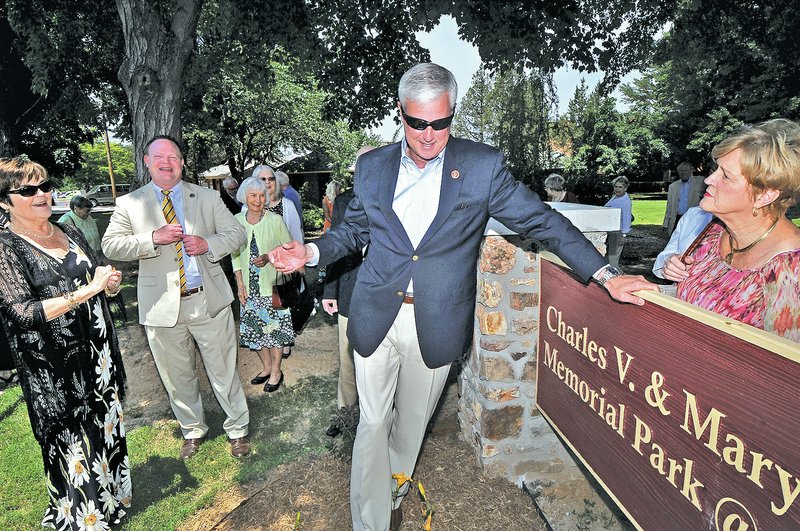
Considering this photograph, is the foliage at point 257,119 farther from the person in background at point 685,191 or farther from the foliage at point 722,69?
the person in background at point 685,191

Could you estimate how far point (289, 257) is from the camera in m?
2.18

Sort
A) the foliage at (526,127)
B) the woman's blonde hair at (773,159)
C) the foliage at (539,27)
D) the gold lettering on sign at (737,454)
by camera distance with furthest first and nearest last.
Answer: the foliage at (526,127) < the foliage at (539,27) < the woman's blonde hair at (773,159) < the gold lettering on sign at (737,454)

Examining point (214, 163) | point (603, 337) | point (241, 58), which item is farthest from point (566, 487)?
point (214, 163)

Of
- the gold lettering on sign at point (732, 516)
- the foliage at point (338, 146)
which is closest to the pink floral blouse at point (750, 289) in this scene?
the gold lettering on sign at point (732, 516)

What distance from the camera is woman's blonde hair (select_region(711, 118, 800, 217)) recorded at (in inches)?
66.3

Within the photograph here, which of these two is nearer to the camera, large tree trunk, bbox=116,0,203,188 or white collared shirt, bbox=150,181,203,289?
white collared shirt, bbox=150,181,203,289

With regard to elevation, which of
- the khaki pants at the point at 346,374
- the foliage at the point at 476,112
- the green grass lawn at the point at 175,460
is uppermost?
the foliage at the point at 476,112

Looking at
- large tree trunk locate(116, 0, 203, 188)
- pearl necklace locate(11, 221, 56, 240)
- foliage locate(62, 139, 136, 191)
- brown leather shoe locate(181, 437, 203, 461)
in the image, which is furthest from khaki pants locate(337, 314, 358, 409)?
foliage locate(62, 139, 136, 191)

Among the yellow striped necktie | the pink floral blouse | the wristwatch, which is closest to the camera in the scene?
the pink floral blouse

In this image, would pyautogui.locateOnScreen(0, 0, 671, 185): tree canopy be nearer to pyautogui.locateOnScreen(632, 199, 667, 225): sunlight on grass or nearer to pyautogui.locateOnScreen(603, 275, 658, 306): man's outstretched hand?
pyautogui.locateOnScreen(603, 275, 658, 306): man's outstretched hand

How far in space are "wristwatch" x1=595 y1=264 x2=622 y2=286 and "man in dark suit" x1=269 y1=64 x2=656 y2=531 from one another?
219mm

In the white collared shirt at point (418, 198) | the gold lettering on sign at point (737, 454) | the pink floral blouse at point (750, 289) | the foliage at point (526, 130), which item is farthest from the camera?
the foliage at point (526, 130)

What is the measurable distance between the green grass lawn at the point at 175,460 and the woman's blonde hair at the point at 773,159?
315cm

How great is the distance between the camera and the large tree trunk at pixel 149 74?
6.14m
